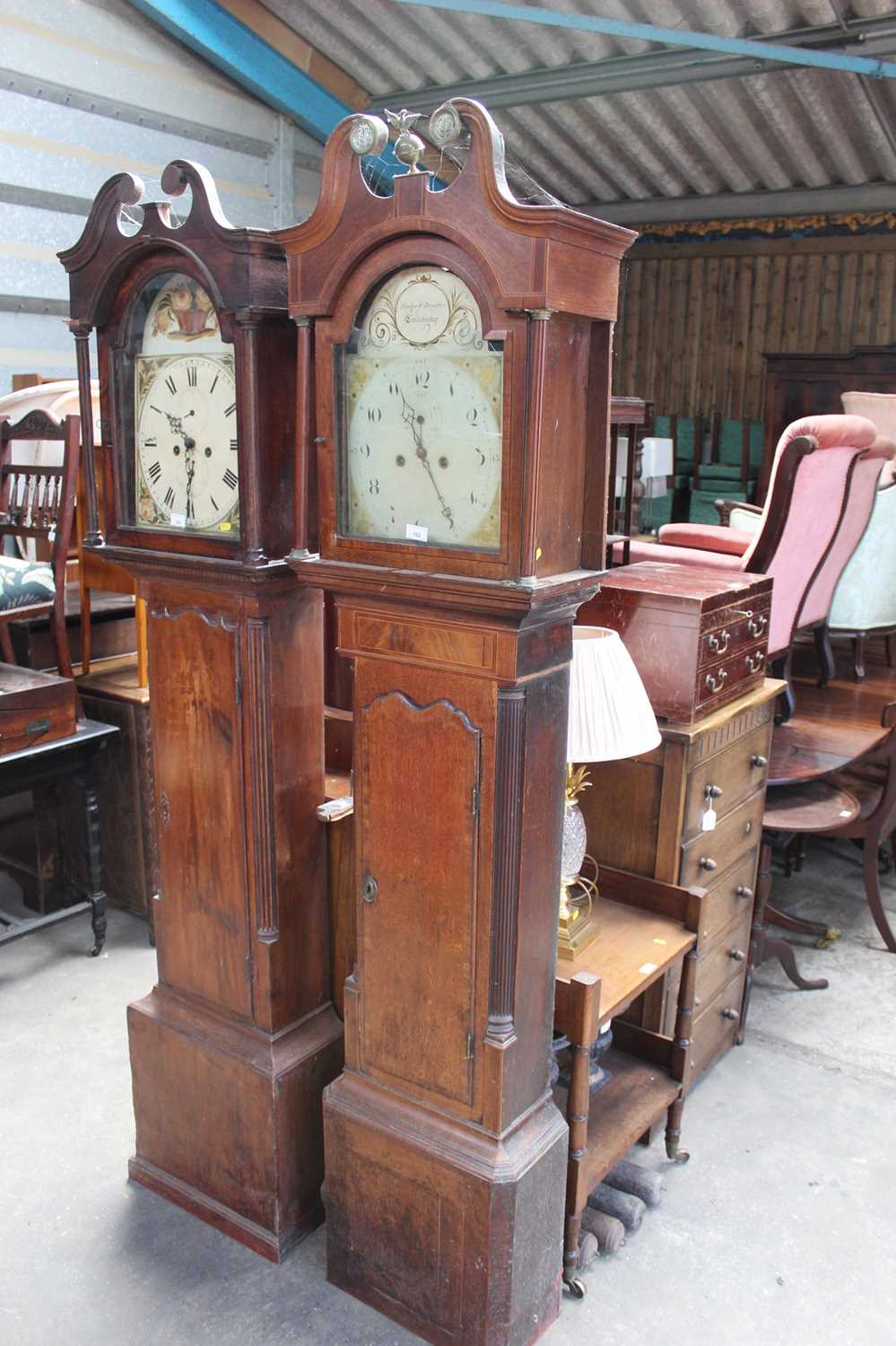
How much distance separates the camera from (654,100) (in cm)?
717

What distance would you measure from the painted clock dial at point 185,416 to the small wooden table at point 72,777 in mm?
1273

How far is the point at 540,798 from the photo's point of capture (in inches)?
67.8

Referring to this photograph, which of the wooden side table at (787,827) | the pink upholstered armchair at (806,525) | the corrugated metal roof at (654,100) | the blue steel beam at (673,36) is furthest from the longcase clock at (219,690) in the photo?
the corrugated metal roof at (654,100)

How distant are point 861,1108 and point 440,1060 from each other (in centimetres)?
141

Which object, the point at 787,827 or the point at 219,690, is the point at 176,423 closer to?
the point at 219,690

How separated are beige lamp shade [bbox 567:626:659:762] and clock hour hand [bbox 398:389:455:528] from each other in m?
0.54

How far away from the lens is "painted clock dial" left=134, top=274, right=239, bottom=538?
182cm

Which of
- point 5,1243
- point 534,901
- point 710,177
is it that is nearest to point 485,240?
point 534,901

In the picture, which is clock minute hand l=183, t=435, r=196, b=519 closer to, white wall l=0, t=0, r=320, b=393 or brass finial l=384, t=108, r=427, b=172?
brass finial l=384, t=108, r=427, b=172

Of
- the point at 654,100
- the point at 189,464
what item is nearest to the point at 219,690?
the point at 189,464

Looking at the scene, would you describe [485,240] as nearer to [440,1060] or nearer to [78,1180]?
[440,1060]

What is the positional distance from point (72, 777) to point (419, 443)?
2089mm

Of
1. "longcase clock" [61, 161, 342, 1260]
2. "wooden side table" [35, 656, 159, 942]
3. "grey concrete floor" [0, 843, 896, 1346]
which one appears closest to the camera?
"longcase clock" [61, 161, 342, 1260]

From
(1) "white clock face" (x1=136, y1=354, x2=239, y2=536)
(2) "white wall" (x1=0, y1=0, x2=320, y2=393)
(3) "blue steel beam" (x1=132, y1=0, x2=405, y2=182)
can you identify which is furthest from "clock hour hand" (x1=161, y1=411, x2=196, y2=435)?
(3) "blue steel beam" (x1=132, y1=0, x2=405, y2=182)
